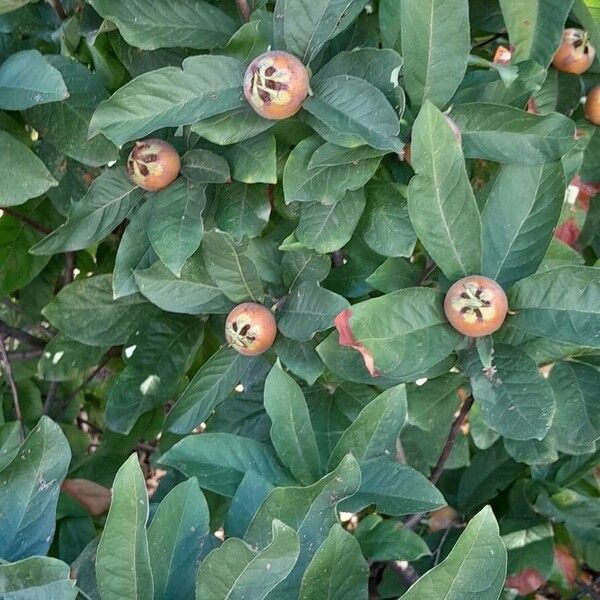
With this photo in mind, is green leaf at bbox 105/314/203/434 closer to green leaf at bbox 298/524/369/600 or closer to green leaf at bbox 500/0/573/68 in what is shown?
green leaf at bbox 298/524/369/600

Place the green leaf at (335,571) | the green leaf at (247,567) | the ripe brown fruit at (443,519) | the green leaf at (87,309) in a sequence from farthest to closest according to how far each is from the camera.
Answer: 1. the ripe brown fruit at (443,519)
2. the green leaf at (87,309)
3. the green leaf at (335,571)
4. the green leaf at (247,567)

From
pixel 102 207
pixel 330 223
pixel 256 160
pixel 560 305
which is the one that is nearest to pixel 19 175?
pixel 102 207

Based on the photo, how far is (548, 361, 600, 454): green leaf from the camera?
1139 millimetres

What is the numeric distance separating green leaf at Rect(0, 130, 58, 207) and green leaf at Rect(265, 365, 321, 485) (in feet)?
1.48

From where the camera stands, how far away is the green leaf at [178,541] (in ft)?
3.09

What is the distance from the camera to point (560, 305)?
0.94 meters

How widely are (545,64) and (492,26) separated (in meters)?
0.20

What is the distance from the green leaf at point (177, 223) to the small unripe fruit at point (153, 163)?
2cm

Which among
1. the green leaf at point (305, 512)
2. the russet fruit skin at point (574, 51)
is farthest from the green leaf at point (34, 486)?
the russet fruit skin at point (574, 51)

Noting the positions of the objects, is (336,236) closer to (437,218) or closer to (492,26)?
(437,218)

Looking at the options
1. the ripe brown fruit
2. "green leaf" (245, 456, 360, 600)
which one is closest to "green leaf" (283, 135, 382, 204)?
"green leaf" (245, 456, 360, 600)

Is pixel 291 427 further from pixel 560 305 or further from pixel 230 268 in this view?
pixel 560 305

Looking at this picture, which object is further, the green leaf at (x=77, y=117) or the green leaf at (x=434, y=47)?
the green leaf at (x=77, y=117)

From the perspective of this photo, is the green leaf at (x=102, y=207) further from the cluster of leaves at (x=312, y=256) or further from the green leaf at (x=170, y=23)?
the green leaf at (x=170, y=23)
